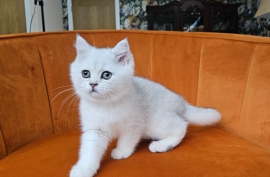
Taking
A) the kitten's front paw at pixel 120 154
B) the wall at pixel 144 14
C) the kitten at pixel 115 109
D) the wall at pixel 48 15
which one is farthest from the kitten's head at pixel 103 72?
the wall at pixel 144 14

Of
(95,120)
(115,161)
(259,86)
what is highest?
(259,86)

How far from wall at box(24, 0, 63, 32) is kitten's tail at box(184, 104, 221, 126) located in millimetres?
2129

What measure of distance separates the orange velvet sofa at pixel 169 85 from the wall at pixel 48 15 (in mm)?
1612

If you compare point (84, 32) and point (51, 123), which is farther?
point (84, 32)

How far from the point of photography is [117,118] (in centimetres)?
100

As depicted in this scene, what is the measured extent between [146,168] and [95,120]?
0.24 meters

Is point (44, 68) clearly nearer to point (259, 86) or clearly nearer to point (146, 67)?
point (146, 67)

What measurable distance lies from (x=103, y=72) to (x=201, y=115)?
1.58 feet

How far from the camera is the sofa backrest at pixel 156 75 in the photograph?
1111 millimetres

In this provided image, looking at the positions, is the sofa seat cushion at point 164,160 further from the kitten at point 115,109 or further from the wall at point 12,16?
the wall at point 12,16

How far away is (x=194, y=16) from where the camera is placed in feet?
11.1

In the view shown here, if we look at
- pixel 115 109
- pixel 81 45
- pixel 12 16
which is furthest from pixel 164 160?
pixel 12 16

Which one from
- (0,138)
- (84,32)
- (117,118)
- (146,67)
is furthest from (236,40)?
(0,138)

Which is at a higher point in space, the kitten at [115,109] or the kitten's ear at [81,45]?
the kitten's ear at [81,45]
